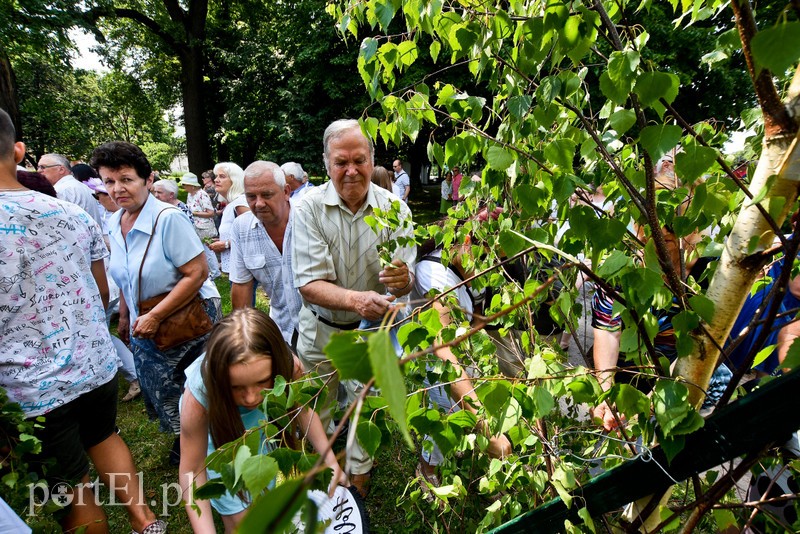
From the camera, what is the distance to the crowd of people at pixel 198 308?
1.95 metres

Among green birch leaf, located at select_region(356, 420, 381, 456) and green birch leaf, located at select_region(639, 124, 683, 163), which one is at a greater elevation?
green birch leaf, located at select_region(639, 124, 683, 163)

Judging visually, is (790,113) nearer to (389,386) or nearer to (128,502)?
(389,386)

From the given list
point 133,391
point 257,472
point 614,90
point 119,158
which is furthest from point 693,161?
point 133,391

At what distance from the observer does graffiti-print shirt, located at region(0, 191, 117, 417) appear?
1.96m

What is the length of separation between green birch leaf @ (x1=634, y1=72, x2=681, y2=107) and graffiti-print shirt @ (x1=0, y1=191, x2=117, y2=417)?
93.2 inches

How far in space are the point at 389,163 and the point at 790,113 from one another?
73.7 feet

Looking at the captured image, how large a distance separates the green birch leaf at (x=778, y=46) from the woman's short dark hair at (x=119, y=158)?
299 centimetres

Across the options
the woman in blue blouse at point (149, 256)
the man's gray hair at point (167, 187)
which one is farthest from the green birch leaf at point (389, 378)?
the man's gray hair at point (167, 187)

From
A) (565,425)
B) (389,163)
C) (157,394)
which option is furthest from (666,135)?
(389,163)

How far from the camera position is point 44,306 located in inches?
80.9

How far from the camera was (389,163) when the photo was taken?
74.3 ft

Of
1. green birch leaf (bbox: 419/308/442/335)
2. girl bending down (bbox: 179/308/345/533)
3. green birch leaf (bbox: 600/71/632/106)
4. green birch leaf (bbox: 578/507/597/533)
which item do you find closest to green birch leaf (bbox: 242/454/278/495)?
green birch leaf (bbox: 419/308/442/335)

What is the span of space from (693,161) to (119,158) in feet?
9.95

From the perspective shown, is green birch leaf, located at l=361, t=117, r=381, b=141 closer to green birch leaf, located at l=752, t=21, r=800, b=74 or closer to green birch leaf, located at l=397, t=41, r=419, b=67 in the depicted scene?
green birch leaf, located at l=397, t=41, r=419, b=67
